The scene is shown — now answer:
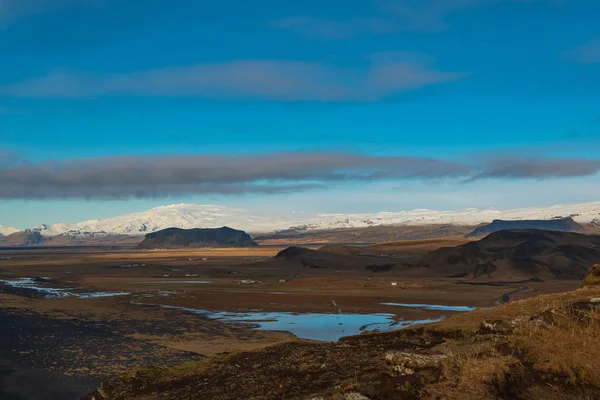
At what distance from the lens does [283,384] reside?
11141mm

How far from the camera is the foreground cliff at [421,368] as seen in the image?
8.85 metres

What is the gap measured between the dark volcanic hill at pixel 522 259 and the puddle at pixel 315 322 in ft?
135

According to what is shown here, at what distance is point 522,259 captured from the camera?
80.6 meters

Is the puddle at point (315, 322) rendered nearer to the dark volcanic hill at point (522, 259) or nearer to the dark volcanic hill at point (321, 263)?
the dark volcanic hill at point (522, 259)

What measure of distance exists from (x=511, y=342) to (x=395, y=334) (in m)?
5.12

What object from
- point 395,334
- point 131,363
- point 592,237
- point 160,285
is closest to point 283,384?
point 395,334

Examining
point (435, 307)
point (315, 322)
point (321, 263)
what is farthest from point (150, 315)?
point (321, 263)

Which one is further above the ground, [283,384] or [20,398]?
[283,384]

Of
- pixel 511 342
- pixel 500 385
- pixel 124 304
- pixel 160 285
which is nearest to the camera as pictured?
pixel 500 385

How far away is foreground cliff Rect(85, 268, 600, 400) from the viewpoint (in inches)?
348

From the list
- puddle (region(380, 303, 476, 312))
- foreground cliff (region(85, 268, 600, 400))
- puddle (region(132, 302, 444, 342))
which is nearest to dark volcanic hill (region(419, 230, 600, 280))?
puddle (region(380, 303, 476, 312))

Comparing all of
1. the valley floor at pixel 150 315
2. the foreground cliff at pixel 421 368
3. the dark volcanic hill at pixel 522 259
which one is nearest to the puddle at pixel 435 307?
the valley floor at pixel 150 315

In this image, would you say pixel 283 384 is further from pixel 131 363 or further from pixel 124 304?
pixel 124 304

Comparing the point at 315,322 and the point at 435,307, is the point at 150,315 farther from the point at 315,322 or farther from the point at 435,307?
the point at 435,307
